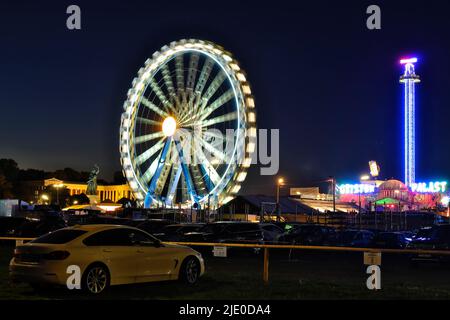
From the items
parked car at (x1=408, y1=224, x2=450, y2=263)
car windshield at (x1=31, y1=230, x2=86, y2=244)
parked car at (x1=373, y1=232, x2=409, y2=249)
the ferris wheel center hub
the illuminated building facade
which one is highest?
the illuminated building facade

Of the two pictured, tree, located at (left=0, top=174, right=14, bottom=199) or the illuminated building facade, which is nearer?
the illuminated building facade

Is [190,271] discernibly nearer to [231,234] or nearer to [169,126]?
[231,234]

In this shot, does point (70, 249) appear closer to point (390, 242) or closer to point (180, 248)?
point (180, 248)

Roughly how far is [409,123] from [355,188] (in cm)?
1551

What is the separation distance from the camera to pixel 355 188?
11100 centimetres

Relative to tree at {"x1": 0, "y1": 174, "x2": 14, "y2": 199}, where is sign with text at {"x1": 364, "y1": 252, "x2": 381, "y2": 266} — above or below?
below

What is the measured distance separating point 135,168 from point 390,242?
22.3 meters

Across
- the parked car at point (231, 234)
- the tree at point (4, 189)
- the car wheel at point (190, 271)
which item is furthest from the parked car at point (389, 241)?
the tree at point (4, 189)

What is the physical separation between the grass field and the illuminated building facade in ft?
266

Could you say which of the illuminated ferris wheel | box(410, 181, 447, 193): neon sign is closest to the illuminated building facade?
box(410, 181, 447, 193): neon sign

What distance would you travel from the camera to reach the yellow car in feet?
44.1

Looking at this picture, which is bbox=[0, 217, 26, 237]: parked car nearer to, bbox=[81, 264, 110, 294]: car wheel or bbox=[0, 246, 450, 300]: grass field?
bbox=[0, 246, 450, 300]: grass field

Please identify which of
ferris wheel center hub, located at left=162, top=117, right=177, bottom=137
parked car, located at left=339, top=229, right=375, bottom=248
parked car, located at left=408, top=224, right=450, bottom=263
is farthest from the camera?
ferris wheel center hub, located at left=162, top=117, right=177, bottom=137

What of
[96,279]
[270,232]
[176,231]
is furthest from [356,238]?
[96,279]
